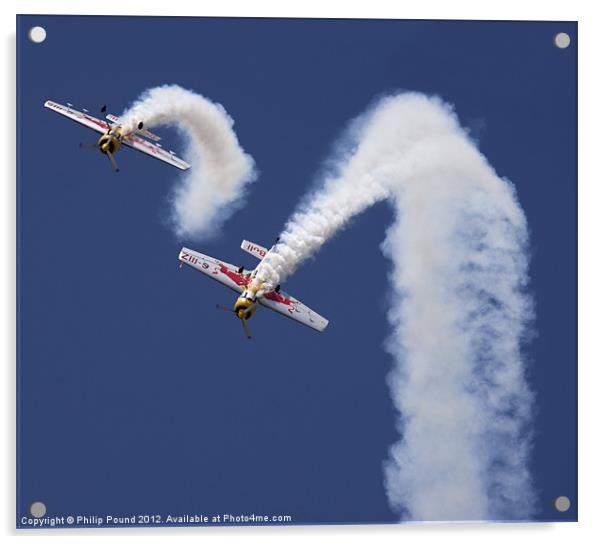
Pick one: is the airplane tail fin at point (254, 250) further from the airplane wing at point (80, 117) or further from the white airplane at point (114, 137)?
the airplane wing at point (80, 117)

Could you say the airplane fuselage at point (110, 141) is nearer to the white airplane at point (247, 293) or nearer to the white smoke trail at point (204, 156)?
the white smoke trail at point (204, 156)

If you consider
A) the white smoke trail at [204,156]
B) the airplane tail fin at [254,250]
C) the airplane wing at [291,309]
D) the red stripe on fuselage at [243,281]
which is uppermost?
the white smoke trail at [204,156]

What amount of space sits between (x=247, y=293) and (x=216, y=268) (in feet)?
1.94

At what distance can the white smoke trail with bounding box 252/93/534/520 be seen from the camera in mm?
22125

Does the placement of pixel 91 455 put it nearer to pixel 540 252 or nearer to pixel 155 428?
pixel 155 428

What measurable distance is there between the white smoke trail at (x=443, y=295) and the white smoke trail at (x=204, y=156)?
1.06 m

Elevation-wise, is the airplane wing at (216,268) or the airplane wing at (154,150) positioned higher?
the airplane wing at (154,150)

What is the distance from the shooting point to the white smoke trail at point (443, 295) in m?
22.1

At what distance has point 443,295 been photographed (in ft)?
73.6

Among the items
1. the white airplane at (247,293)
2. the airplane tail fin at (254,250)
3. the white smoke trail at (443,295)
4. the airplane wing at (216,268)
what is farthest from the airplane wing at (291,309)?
Answer: the airplane tail fin at (254,250)

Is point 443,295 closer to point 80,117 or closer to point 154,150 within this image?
point 154,150

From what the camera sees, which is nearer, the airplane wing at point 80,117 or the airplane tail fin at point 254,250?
the airplane wing at point 80,117

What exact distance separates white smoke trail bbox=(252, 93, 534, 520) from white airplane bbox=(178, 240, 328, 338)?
19 centimetres

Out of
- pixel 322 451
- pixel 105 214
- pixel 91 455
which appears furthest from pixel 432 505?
pixel 105 214
